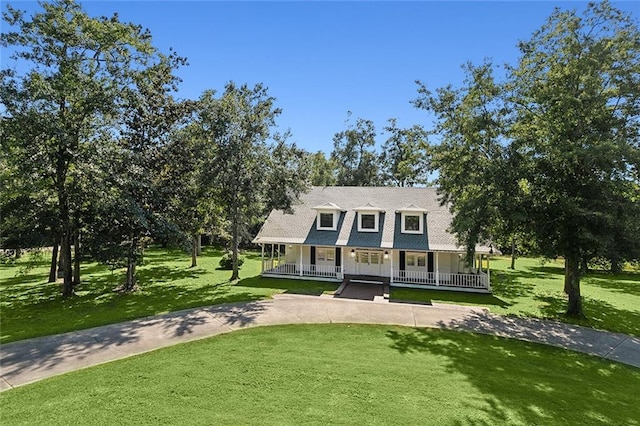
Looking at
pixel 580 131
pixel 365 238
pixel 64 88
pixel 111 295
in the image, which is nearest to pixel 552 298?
pixel 580 131

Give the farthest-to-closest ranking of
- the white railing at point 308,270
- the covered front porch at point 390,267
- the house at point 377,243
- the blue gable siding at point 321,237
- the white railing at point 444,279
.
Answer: the white railing at point 308,270
the blue gable siding at point 321,237
the house at point 377,243
the covered front porch at point 390,267
the white railing at point 444,279

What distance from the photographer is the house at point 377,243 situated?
68.8ft

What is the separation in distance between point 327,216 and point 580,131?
48.6 ft

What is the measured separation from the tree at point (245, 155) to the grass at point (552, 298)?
31.5ft

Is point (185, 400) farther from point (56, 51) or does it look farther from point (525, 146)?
point (56, 51)

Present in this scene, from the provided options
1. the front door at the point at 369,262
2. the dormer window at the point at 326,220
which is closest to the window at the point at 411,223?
the front door at the point at 369,262

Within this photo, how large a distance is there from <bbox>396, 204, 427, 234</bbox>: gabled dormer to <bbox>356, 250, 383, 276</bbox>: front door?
2.43 metres

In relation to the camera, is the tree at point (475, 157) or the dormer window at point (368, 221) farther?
the dormer window at point (368, 221)

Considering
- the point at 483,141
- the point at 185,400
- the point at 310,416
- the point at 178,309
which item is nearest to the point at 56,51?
the point at 178,309

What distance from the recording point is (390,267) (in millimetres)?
21906

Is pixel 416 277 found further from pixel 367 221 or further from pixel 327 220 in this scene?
pixel 327 220

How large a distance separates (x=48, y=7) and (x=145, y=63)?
403cm

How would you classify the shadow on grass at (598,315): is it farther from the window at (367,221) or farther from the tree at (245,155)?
the tree at (245,155)

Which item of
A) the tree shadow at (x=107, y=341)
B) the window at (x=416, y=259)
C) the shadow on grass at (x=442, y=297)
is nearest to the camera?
the tree shadow at (x=107, y=341)
